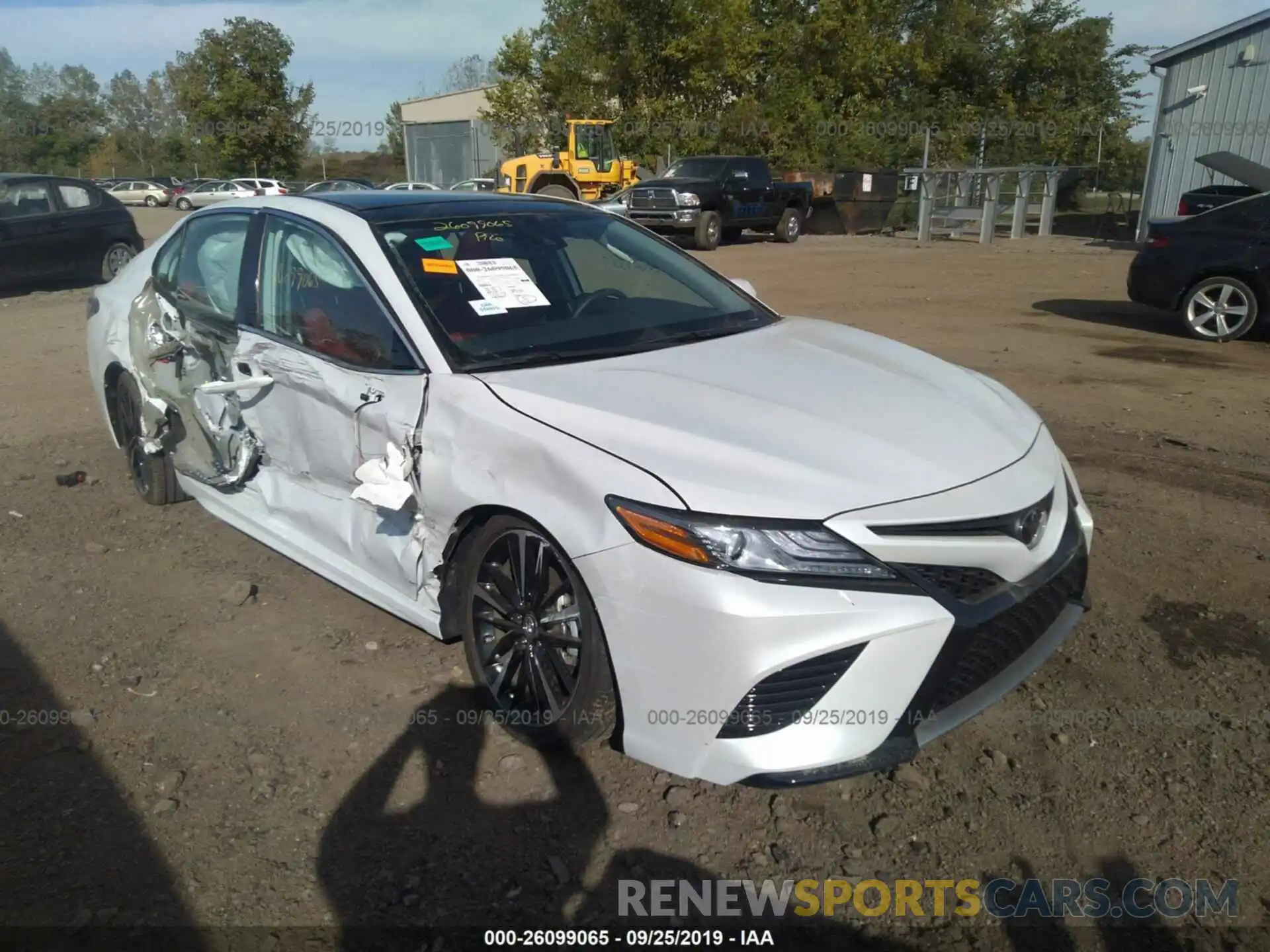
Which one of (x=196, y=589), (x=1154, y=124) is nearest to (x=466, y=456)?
(x=196, y=589)

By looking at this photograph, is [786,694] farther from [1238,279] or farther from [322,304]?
[1238,279]

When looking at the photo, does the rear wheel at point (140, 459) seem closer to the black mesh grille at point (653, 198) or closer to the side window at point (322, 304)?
the side window at point (322, 304)

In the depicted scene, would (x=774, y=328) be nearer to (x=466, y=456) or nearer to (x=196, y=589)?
(x=466, y=456)

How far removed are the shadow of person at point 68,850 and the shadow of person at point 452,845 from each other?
15.8 inches

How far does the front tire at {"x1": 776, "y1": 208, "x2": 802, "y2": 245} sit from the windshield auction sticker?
68.2 ft

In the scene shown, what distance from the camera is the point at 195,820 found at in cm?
282

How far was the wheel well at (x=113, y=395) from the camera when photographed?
5.20 meters

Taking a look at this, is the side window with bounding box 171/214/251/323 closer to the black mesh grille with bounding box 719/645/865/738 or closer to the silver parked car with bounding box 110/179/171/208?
the black mesh grille with bounding box 719/645/865/738

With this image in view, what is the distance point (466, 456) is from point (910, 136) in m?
38.5

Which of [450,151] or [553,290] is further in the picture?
[450,151]

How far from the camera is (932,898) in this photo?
2.49 meters

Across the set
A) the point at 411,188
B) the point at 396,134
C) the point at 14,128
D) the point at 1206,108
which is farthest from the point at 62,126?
the point at 1206,108

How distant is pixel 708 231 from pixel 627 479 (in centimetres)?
1931

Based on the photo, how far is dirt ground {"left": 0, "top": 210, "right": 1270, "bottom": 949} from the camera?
8.38 ft
